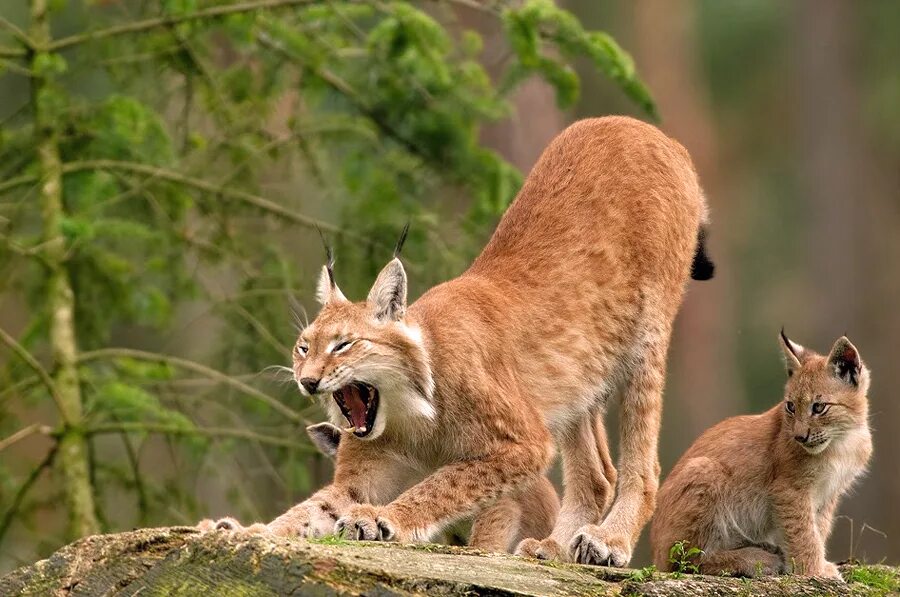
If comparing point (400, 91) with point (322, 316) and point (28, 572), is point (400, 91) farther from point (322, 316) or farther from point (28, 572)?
point (28, 572)

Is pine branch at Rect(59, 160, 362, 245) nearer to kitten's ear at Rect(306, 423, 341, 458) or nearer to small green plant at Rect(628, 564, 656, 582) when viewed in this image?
Answer: kitten's ear at Rect(306, 423, 341, 458)

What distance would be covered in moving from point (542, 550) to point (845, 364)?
1.75m

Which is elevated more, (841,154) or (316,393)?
(841,154)

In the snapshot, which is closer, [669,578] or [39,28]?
[669,578]

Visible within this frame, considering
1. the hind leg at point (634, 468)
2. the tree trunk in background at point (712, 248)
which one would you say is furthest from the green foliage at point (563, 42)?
the tree trunk in background at point (712, 248)

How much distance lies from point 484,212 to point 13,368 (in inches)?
133

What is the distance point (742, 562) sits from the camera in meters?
7.00

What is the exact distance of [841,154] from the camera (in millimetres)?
25500

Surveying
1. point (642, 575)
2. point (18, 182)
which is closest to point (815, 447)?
point (642, 575)

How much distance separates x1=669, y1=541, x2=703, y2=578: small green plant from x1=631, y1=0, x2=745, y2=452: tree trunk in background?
16.2m

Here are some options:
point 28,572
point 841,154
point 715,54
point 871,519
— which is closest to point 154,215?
point 28,572

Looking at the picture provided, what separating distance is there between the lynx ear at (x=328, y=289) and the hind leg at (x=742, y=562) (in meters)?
2.07

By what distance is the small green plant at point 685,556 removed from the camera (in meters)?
6.61

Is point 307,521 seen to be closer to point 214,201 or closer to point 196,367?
point 196,367
